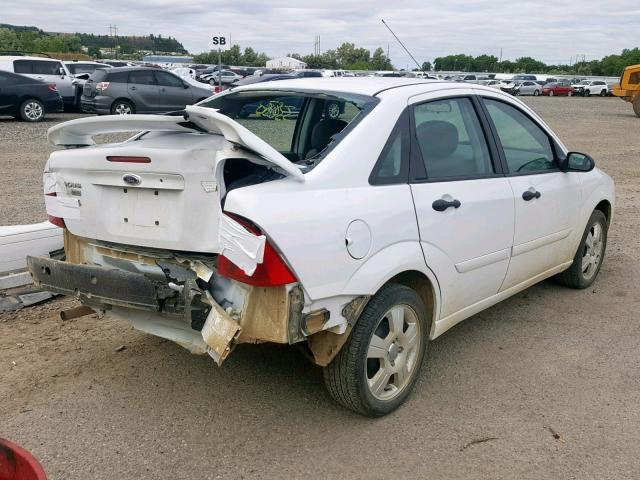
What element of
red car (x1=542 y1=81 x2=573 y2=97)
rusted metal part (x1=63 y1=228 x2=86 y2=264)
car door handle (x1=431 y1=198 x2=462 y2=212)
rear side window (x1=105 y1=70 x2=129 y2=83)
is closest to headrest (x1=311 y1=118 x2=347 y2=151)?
car door handle (x1=431 y1=198 x2=462 y2=212)

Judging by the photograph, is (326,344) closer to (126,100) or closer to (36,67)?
(126,100)

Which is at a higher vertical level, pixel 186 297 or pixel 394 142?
pixel 394 142

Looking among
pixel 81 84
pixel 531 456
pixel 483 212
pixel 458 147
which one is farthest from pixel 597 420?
pixel 81 84

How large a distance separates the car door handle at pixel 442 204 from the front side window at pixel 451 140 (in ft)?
0.51

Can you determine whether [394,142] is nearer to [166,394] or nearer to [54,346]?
[166,394]

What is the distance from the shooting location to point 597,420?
358 cm

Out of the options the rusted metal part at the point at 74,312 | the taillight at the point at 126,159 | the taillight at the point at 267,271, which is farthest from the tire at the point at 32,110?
the taillight at the point at 267,271

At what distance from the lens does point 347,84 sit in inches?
161

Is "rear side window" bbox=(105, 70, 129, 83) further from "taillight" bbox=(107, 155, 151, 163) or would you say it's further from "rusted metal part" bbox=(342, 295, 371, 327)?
"rusted metal part" bbox=(342, 295, 371, 327)

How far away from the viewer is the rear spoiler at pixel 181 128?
2.90 m

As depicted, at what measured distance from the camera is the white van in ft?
66.9

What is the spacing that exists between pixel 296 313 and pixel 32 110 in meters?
18.1

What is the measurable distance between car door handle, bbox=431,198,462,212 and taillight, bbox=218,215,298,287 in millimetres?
1109

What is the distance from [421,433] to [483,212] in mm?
1369
